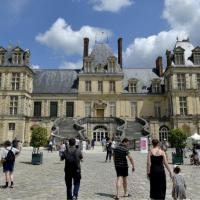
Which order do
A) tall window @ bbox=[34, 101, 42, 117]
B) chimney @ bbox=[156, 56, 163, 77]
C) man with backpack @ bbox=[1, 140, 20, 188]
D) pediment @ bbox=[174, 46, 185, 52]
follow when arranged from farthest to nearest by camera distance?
chimney @ bbox=[156, 56, 163, 77]
tall window @ bbox=[34, 101, 42, 117]
pediment @ bbox=[174, 46, 185, 52]
man with backpack @ bbox=[1, 140, 20, 188]

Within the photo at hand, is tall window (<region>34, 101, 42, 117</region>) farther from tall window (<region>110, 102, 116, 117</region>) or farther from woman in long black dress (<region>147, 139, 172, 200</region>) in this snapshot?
woman in long black dress (<region>147, 139, 172, 200</region>)

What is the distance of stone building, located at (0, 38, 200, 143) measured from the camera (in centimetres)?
3800

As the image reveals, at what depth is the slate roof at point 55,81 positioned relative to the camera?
139 feet

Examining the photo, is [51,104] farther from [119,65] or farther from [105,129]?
[119,65]

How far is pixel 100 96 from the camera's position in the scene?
136ft

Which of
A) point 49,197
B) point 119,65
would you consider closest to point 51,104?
point 119,65

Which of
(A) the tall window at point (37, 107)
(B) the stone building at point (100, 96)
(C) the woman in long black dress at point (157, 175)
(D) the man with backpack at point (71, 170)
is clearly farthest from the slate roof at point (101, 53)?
(C) the woman in long black dress at point (157, 175)

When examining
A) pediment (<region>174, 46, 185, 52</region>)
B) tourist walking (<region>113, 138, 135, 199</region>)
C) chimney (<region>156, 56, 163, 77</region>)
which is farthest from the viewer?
chimney (<region>156, 56, 163, 77</region>)

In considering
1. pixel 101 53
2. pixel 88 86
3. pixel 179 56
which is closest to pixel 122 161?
pixel 88 86

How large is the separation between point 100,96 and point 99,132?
5.63 m

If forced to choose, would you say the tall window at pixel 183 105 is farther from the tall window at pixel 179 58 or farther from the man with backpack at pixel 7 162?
the man with backpack at pixel 7 162

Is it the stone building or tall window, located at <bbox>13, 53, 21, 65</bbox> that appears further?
tall window, located at <bbox>13, 53, 21, 65</bbox>

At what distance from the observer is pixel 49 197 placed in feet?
25.9

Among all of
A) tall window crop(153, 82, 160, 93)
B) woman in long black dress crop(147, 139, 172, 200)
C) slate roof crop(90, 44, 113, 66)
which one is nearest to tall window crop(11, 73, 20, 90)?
slate roof crop(90, 44, 113, 66)
